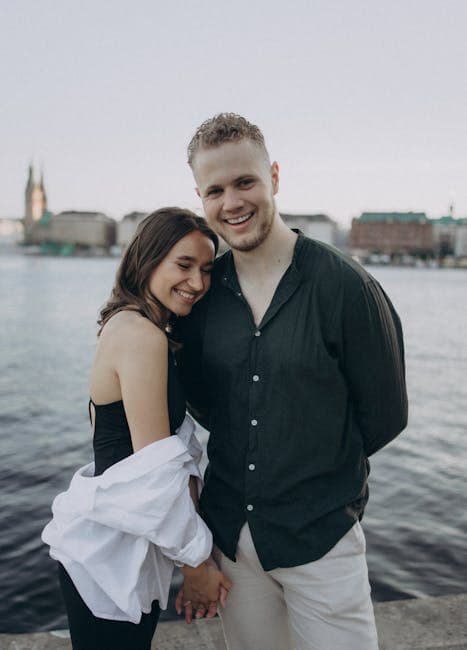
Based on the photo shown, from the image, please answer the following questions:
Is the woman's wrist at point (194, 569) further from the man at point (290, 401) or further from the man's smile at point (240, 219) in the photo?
the man's smile at point (240, 219)

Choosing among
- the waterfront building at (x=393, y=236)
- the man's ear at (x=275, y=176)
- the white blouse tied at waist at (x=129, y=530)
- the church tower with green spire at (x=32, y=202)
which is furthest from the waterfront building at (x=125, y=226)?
the white blouse tied at waist at (x=129, y=530)

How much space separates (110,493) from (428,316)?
85.1ft

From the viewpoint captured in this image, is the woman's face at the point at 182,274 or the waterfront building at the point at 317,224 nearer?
the woman's face at the point at 182,274

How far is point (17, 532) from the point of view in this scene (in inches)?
205

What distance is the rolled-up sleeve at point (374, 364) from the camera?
1823 millimetres

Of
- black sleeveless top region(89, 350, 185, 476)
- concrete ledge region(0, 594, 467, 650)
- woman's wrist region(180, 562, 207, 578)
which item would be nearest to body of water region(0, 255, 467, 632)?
concrete ledge region(0, 594, 467, 650)

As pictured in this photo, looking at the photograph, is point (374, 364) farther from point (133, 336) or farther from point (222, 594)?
point (222, 594)

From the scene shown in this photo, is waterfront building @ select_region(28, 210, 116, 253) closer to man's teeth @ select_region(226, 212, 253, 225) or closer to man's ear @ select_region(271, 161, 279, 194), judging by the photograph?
man's ear @ select_region(271, 161, 279, 194)

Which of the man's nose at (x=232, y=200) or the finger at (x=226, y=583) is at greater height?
the man's nose at (x=232, y=200)

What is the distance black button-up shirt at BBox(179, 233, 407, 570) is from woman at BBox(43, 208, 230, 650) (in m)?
0.15

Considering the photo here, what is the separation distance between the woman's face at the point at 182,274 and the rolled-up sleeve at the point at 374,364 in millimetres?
469

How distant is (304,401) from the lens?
1.86 meters

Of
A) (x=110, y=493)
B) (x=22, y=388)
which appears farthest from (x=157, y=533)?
(x=22, y=388)

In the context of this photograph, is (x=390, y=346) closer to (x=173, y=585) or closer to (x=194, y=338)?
(x=194, y=338)
